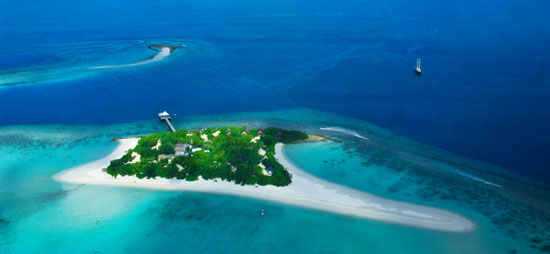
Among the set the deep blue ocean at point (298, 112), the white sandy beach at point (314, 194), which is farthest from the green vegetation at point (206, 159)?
the deep blue ocean at point (298, 112)

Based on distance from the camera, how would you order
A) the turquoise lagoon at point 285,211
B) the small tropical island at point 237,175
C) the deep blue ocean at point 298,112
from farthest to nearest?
1. the small tropical island at point 237,175
2. the deep blue ocean at point 298,112
3. the turquoise lagoon at point 285,211

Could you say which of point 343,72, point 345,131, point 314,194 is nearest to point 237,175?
point 314,194

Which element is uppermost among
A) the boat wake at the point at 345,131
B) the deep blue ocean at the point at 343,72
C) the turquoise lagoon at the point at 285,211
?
the deep blue ocean at the point at 343,72

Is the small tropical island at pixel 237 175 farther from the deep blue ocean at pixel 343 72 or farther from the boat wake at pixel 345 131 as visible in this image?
the deep blue ocean at pixel 343 72

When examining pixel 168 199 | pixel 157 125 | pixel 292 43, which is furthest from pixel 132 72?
pixel 168 199

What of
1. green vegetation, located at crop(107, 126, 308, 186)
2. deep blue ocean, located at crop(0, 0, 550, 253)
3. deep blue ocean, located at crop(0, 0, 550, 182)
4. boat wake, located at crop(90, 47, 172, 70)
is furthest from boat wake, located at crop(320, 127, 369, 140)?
boat wake, located at crop(90, 47, 172, 70)

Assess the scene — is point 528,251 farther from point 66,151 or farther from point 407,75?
point 66,151
